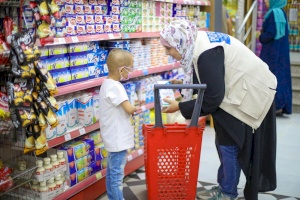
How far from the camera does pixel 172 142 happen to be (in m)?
2.63

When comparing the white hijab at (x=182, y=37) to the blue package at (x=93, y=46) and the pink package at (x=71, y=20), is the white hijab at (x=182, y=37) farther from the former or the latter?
the blue package at (x=93, y=46)

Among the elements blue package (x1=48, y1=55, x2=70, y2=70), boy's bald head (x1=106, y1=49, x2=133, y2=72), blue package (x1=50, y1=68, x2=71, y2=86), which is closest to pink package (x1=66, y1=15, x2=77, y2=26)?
blue package (x1=48, y1=55, x2=70, y2=70)

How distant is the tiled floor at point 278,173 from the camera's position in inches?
139

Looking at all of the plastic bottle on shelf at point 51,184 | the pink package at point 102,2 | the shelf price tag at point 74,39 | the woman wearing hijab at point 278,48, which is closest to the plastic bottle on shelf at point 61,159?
the plastic bottle on shelf at point 51,184

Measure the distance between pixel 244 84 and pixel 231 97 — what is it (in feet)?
0.43

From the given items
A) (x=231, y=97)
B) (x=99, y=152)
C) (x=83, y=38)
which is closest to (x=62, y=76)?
(x=83, y=38)

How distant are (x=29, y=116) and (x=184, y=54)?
111 centimetres

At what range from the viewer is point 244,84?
2.76 meters

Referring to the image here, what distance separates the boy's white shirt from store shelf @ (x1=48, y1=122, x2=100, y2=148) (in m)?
0.32

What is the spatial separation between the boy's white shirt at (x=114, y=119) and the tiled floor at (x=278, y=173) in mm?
767

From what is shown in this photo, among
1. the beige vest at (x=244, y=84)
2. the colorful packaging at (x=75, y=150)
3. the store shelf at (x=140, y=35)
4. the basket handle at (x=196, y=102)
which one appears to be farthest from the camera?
the store shelf at (x=140, y=35)

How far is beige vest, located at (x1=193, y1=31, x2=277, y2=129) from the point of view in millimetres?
2742

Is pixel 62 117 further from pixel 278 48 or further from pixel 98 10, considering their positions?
pixel 278 48

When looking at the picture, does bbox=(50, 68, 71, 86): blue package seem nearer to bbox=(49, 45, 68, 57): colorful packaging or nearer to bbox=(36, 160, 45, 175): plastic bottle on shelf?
bbox=(49, 45, 68, 57): colorful packaging
